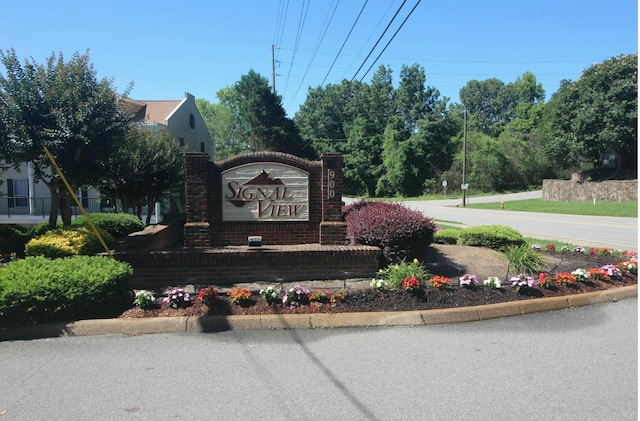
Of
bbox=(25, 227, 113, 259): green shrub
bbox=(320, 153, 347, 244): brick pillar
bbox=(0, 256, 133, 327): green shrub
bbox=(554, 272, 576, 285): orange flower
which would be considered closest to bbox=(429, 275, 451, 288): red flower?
bbox=(554, 272, 576, 285): orange flower

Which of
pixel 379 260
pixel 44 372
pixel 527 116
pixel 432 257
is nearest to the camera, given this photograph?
pixel 44 372

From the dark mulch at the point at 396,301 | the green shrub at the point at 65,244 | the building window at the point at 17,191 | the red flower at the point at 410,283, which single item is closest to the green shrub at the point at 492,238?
the dark mulch at the point at 396,301

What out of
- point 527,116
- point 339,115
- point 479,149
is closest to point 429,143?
point 479,149

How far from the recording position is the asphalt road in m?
3.61

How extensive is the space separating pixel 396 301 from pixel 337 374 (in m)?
2.19

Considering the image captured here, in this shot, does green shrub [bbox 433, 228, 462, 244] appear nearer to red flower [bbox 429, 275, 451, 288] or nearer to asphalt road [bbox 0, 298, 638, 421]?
red flower [bbox 429, 275, 451, 288]

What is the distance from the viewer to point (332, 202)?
29.9 feet

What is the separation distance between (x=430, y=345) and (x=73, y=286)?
4.22 meters

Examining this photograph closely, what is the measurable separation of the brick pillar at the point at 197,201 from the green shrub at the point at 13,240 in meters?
3.64

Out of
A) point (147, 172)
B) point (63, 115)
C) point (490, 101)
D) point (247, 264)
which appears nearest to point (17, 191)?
point (147, 172)

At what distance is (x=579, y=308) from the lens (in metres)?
6.52

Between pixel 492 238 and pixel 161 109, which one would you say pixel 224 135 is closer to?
pixel 161 109

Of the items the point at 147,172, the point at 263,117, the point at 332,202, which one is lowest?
the point at 332,202

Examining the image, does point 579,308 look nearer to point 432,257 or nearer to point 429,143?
point 432,257
